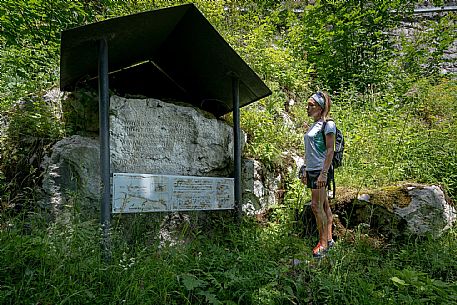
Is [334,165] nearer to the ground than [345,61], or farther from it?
nearer to the ground

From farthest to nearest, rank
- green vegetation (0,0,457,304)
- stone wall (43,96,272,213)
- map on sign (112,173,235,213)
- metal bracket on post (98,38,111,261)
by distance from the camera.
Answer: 1. stone wall (43,96,272,213)
2. map on sign (112,173,235,213)
3. metal bracket on post (98,38,111,261)
4. green vegetation (0,0,457,304)

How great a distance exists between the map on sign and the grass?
360 mm

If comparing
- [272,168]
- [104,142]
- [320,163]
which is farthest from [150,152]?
[272,168]

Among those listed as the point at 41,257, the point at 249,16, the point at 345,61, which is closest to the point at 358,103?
the point at 345,61

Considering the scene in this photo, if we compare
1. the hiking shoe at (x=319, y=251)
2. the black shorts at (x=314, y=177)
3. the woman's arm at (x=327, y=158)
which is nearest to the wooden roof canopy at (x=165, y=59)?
the woman's arm at (x=327, y=158)

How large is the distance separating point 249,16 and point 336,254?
776 cm

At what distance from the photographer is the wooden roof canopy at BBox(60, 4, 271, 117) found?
3.22 m

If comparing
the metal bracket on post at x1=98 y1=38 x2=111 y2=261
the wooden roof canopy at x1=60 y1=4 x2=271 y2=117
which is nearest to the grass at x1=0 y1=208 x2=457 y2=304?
the metal bracket on post at x1=98 y1=38 x2=111 y2=261

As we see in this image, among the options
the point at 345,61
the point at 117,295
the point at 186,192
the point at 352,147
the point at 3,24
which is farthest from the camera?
the point at 345,61

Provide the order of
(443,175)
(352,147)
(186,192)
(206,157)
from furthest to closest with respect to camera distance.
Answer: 1. (352,147)
2. (443,175)
3. (206,157)
4. (186,192)

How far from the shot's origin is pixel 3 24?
5.38 metres

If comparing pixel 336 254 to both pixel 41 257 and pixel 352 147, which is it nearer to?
pixel 41 257

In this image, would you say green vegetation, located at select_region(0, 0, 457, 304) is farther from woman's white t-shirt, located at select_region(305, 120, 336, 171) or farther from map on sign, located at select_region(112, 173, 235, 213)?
woman's white t-shirt, located at select_region(305, 120, 336, 171)

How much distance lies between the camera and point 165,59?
4344 millimetres
